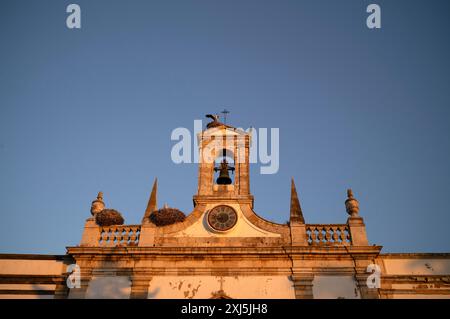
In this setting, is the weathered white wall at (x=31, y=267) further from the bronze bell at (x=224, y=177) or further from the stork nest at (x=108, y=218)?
the bronze bell at (x=224, y=177)

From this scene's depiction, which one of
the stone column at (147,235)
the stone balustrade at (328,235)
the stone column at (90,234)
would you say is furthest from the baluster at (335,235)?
the stone column at (90,234)

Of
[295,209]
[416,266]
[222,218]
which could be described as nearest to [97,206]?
[222,218]

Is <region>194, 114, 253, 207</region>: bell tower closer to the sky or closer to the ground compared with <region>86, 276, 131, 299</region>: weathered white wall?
closer to the sky

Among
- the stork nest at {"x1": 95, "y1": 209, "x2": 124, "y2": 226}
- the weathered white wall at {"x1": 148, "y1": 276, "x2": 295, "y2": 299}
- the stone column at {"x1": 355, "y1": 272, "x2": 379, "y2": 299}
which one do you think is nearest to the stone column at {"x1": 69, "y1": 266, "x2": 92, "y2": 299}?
the stork nest at {"x1": 95, "y1": 209, "x2": 124, "y2": 226}

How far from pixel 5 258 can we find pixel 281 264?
30.4ft

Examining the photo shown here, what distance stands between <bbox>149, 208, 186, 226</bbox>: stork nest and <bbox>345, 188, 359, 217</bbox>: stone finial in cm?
588

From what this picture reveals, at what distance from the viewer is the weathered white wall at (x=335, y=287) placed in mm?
12711

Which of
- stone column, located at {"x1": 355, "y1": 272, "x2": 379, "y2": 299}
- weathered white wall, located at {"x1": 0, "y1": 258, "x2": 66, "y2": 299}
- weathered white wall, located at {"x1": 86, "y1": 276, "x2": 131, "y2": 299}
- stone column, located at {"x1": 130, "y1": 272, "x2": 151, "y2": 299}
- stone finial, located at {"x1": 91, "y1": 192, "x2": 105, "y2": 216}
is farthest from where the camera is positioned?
stone finial, located at {"x1": 91, "y1": 192, "x2": 105, "y2": 216}

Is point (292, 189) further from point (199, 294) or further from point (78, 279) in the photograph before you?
point (78, 279)

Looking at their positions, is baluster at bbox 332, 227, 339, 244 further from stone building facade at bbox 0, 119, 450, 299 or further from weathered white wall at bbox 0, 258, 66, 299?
weathered white wall at bbox 0, 258, 66, 299

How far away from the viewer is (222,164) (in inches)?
671

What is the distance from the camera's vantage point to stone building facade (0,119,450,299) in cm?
Result: 1297

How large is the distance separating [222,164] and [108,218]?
16.6ft

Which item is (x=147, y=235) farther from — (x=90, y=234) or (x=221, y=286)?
(x=221, y=286)
